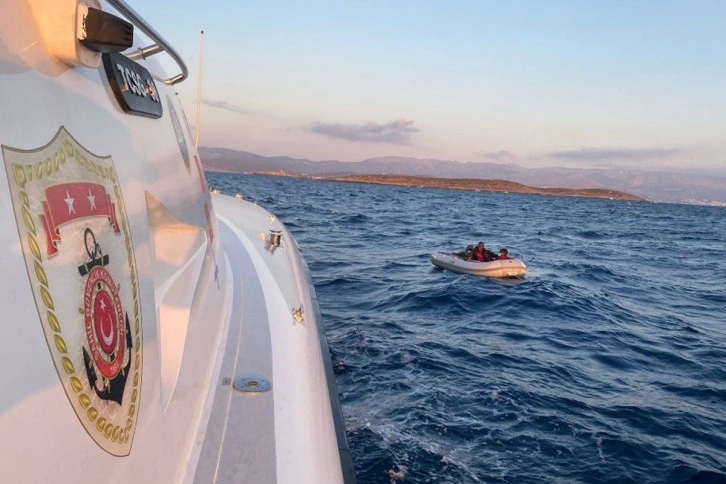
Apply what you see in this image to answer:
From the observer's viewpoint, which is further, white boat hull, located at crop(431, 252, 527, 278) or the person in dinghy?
the person in dinghy

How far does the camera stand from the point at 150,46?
8.83 ft

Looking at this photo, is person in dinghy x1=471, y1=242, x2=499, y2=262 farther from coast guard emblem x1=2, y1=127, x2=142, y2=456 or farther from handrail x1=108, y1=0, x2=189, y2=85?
coast guard emblem x1=2, y1=127, x2=142, y2=456

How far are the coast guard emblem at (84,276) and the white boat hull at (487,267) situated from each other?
13.6 meters

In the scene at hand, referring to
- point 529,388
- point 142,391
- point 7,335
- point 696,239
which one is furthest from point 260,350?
point 696,239

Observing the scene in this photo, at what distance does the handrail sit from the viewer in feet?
6.48

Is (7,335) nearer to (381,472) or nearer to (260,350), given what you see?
(260,350)

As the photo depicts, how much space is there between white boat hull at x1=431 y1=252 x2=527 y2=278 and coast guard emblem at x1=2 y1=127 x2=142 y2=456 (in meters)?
13.6

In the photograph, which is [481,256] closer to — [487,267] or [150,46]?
[487,267]

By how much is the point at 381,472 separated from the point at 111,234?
3781mm

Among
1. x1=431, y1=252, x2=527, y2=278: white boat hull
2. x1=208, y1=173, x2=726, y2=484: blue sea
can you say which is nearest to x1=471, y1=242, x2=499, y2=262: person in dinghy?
x1=431, y1=252, x2=527, y2=278: white boat hull

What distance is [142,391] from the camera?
1.83 metres

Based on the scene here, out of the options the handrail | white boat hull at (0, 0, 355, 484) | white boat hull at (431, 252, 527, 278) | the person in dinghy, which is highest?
the handrail

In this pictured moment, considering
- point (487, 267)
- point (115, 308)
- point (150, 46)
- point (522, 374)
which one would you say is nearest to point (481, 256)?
point (487, 267)

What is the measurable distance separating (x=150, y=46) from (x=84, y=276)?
158 centimetres
